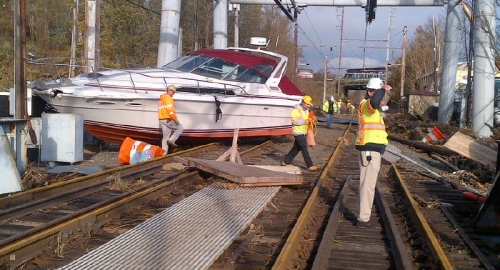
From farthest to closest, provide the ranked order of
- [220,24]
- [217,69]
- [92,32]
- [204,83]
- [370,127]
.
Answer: [220,24] → [92,32] → [217,69] → [204,83] → [370,127]

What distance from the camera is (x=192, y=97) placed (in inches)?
567

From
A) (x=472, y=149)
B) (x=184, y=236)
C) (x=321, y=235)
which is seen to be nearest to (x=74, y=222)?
(x=184, y=236)

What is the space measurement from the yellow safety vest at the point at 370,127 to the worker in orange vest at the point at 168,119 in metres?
6.76

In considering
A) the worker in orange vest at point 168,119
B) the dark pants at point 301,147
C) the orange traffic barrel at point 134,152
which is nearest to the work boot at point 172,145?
the worker in orange vest at point 168,119

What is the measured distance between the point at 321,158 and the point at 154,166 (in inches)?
216

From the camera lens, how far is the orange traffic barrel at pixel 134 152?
12415 millimetres

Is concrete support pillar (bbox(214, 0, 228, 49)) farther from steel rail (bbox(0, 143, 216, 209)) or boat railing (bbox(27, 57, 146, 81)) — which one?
steel rail (bbox(0, 143, 216, 209))

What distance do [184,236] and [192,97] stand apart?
28.0ft

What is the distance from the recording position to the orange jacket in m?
13.1

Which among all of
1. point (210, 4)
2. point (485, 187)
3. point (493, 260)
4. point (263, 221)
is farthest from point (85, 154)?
point (210, 4)

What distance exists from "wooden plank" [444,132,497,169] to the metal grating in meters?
6.09

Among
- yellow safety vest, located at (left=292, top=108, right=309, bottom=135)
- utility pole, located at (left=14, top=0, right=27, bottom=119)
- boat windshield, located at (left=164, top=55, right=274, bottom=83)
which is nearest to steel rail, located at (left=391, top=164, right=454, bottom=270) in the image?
yellow safety vest, located at (left=292, top=108, right=309, bottom=135)

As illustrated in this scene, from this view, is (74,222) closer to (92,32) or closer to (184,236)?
(184,236)

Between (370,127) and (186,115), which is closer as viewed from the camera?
(370,127)
